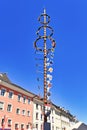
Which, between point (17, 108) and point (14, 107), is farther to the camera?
point (17, 108)

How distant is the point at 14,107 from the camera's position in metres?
48.9

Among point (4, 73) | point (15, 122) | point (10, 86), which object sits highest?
point (4, 73)

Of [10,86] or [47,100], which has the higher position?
[10,86]

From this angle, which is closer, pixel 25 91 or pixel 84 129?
pixel 84 129

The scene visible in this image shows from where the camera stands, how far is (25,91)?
54062mm

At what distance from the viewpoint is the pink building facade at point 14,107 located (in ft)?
150

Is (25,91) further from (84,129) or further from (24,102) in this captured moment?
(84,129)

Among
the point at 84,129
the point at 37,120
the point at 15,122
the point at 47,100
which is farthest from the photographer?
the point at 37,120

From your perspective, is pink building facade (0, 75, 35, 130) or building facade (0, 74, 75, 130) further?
building facade (0, 74, 75, 130)

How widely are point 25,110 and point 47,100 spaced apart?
3723 centimetres

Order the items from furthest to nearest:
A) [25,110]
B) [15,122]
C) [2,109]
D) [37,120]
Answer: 1. [37,120]
2. [25,110]
3. [15,122]
4. [2,109]

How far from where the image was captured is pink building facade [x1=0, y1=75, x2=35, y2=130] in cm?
4572

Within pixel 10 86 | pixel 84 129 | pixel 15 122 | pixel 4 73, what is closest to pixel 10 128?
pixel 15 122

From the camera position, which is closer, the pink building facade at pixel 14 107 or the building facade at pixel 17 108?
the pink building facade at pixel 14 107
